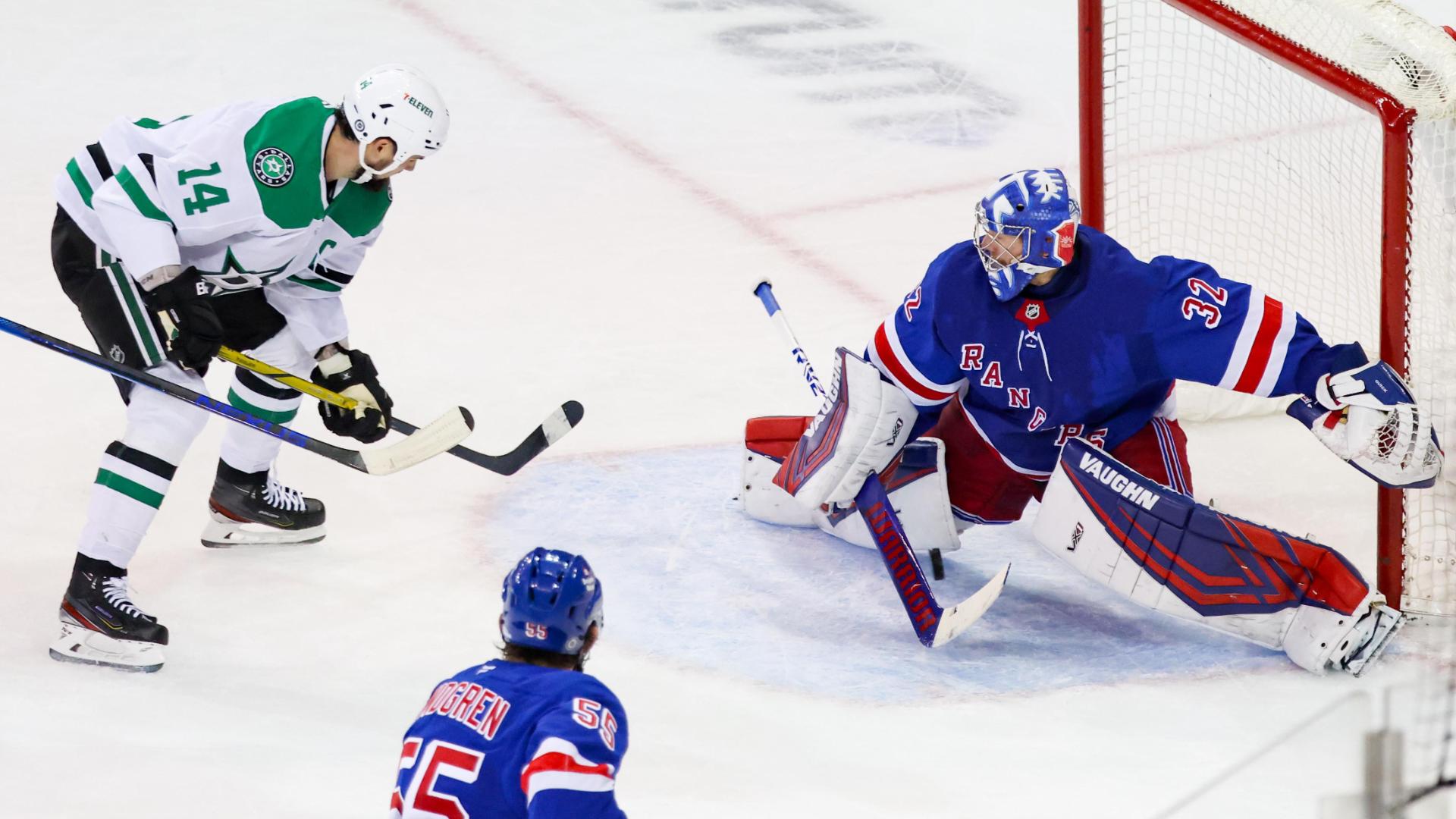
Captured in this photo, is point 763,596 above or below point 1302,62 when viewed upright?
below

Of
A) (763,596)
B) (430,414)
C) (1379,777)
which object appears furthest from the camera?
(430,414)

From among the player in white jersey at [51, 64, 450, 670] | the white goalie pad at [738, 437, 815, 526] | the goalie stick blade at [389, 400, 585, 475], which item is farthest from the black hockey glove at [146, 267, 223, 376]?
the white goalie pad at [738, 437, 815, 526]

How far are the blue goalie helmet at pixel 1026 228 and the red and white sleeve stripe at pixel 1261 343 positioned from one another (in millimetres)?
314

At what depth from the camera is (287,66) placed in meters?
6.43

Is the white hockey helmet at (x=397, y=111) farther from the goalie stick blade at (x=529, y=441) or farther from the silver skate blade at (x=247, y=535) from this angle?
the silver skate blade at (x=247, y=535)

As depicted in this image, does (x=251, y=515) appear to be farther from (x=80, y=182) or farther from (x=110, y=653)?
(x=80, y=182)

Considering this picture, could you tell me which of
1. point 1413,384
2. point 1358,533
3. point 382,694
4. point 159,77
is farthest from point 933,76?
point 382,694

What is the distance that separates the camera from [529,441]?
371 cm

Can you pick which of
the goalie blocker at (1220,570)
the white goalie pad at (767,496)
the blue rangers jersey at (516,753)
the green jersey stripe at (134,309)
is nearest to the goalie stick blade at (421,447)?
the green jersey stripe at (134,309)

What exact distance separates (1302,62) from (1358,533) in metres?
1.03

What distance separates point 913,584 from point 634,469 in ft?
3.07

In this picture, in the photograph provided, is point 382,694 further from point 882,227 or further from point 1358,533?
point 882,227

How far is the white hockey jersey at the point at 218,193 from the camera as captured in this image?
3209 millimetres

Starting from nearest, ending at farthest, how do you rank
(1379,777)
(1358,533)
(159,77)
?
1. (1379,777)
2. (1358,533)
3. (159,77)
